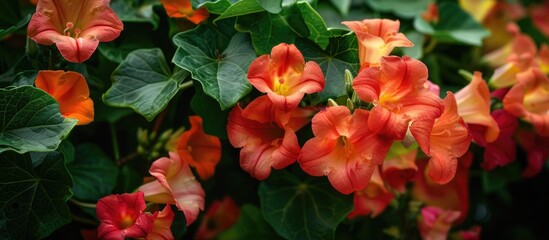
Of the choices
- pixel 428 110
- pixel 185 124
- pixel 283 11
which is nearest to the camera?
pixel 428 110

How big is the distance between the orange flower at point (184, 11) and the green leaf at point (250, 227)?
31 cm

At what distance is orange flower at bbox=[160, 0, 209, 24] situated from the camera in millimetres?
912

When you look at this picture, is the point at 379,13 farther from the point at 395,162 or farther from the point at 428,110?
the point at 428,110

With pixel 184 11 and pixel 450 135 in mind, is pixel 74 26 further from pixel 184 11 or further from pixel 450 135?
pixel 450 135

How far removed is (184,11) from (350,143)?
0.31m

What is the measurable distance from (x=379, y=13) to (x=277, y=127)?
0.46 meters

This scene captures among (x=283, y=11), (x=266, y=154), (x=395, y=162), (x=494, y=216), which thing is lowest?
(x=494, y=216)

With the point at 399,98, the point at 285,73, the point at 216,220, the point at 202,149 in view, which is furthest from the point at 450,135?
the point at 216,220

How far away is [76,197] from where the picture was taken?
0.91 m

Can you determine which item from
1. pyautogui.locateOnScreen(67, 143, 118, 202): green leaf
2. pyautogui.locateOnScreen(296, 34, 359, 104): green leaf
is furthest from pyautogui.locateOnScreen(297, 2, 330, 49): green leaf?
pyautogui.locateOnScreen(67, 143, 118, 202): green leaf

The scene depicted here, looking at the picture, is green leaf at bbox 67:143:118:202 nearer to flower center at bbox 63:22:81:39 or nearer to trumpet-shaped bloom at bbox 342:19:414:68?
flower center at bbox 63:22:81:39

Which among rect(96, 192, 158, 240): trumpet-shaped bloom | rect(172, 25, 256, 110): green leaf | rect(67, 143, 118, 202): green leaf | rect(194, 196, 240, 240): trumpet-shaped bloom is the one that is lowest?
rect(194, 196, 240, 240): trumpet-shaped bloom

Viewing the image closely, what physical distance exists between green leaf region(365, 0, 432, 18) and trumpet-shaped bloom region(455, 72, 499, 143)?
292mm

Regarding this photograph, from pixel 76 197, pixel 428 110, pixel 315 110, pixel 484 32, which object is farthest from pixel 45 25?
pixel 484 32
